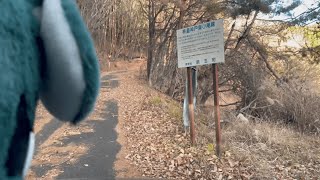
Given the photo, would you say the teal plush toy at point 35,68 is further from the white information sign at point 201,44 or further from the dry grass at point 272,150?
the white information sign at point 201,44

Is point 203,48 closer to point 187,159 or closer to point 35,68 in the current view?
point 187,159

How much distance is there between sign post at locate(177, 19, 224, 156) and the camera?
747 cm

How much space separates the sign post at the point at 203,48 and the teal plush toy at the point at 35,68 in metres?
6.27

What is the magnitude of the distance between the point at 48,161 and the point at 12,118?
21.0 ft

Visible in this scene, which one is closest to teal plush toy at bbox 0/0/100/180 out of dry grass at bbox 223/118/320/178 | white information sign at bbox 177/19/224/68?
dry grass at bbox 223/118/320/178

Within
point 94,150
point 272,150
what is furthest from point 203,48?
point 94,150

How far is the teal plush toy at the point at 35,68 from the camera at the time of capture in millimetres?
1130

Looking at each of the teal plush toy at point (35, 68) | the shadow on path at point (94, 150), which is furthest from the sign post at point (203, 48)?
the teal plush toy at point (35, 68)

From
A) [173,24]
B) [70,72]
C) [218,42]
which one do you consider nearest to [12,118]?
[70,72]

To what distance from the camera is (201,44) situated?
780 cm

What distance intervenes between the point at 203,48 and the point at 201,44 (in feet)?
0.37

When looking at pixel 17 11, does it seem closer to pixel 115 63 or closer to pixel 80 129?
pixel 80 129

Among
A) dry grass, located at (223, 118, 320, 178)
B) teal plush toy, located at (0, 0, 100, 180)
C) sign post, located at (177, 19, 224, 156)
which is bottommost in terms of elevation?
dry grass, located at (223, 118, 320, 178)

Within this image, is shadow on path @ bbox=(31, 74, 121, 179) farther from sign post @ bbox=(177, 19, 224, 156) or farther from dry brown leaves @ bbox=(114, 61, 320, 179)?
sign post @ bbox=(177, 19, 224, 156)
